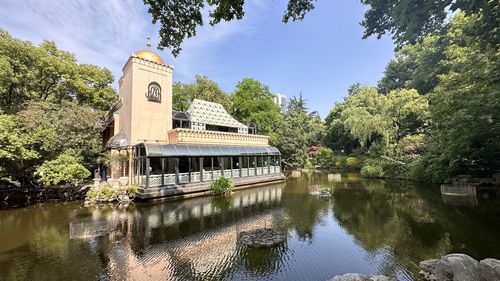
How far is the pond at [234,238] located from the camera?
234 inches

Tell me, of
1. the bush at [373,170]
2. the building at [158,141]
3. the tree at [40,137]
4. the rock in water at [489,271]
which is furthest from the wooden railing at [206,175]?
the rock in water at [489,271]

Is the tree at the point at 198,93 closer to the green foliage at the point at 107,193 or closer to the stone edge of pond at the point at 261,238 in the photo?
the green foliage at the point at 107,193

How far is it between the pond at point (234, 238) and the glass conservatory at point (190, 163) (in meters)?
2.22

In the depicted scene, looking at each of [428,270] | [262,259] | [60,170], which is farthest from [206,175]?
[428,270]

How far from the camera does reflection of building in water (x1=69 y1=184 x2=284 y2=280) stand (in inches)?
235

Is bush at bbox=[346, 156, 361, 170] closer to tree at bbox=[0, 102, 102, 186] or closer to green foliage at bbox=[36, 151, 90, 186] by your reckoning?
tree at bbox=[0, 102, 102, 186]

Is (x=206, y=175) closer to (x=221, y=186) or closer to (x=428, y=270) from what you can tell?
(x=221, y=186)

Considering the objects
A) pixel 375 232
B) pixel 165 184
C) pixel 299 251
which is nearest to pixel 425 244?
pixel 375 232

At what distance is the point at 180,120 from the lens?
65.6ft

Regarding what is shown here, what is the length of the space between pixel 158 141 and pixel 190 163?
3298mm

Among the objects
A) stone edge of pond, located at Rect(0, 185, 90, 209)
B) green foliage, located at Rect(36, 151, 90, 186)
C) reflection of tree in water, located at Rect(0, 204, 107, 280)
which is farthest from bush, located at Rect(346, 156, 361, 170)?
reflection of tree in water, located at Rect(0, 204, 107, 280)

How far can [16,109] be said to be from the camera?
53.9 feet

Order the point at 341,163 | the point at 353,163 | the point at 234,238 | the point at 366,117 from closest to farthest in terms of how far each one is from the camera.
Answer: the point at 234,238 → the point at 366,117 → the point at 353,163 → the point at 341,163

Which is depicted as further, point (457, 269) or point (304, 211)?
point (304, 211)
